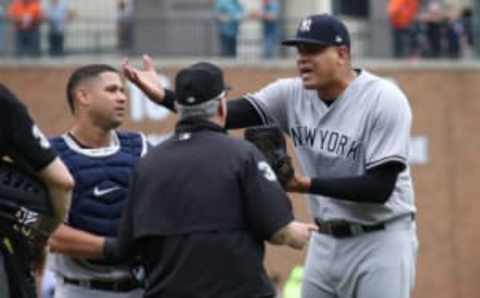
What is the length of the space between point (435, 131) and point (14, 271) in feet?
66.5

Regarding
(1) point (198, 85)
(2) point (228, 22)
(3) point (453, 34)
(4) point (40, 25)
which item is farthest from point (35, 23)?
(1) point (198, 85)

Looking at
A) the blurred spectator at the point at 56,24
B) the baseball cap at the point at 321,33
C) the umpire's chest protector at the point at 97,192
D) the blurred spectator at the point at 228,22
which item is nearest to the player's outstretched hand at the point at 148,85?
the umpire's chest protector at the point at 97,192

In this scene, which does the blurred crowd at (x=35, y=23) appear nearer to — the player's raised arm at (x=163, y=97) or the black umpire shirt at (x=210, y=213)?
the player's raised arm at (x=163, y=97)

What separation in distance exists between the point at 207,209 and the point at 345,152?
145cm

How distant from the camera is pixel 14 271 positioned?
7711 mm

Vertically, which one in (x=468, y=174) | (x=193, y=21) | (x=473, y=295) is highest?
(x=193, y=21)

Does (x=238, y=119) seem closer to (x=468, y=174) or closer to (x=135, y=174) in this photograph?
(x=135, y=174)

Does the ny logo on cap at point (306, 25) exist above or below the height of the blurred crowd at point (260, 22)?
above

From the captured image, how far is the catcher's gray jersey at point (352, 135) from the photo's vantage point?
28.3 feet

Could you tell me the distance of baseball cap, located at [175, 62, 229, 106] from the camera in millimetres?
7508

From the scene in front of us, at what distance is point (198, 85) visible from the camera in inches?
296

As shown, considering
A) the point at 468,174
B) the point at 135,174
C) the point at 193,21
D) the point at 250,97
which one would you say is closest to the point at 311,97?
the point at 250,97

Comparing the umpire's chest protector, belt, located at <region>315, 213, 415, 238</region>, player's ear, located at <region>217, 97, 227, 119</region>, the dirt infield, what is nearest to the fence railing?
the dirt infield

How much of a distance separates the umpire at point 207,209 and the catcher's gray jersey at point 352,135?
1230 mm
